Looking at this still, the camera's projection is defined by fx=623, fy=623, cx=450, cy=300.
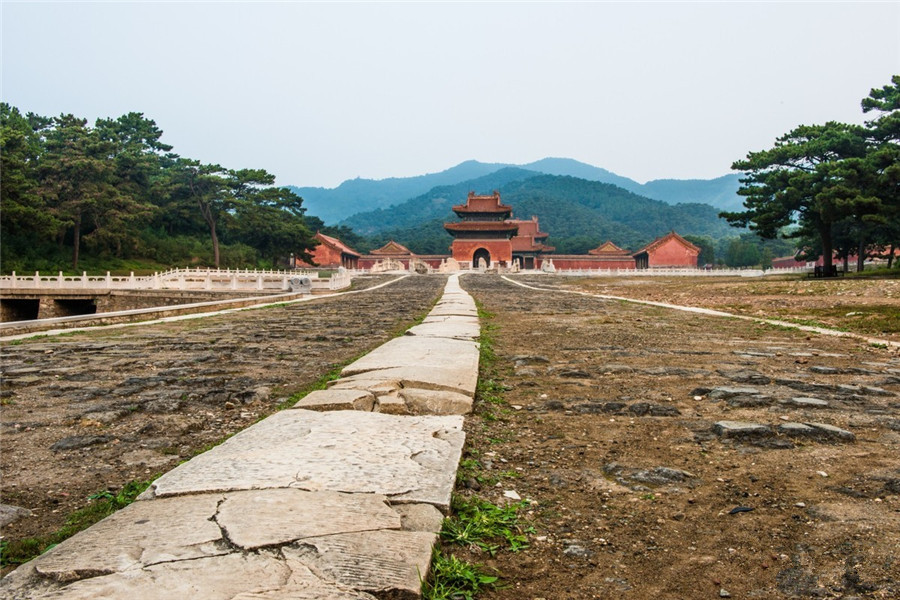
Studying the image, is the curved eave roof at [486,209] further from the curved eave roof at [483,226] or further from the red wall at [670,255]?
the red wall at [670,255]

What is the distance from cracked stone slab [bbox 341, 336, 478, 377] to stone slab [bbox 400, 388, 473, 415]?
71 centimetres

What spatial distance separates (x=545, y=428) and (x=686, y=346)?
3715 millimetres

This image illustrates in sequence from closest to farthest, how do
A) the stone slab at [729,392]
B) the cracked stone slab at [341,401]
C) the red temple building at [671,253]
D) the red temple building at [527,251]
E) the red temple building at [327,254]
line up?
the cracked stone slab at [341,401]
the stone slab at [729,392]
the red temple building at [327,254]
the red temple building at [671,253]
the red temple building at [527,251]

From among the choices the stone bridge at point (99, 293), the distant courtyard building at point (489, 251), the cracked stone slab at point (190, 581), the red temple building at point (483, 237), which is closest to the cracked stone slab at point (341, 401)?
the cracked stone slab at point (190, 581)

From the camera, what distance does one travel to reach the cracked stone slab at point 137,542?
147 centimetres

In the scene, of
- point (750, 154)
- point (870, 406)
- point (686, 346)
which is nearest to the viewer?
point (870, 406)

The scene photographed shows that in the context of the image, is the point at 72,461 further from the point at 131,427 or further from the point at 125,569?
the point at 125,569

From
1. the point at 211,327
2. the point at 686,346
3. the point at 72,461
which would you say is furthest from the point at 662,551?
the point at 211,327

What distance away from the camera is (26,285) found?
23.7m

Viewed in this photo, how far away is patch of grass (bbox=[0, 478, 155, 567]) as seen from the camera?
186 cm

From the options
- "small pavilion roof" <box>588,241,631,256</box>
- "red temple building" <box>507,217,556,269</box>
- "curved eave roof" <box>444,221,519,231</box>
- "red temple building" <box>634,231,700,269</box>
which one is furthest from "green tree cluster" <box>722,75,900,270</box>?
"red temple building" <box>507,217,556,269</box>

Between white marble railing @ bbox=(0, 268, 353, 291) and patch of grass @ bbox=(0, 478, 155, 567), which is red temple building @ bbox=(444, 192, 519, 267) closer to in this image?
white marble railing @ bbox=(0, 268, 353, 291)

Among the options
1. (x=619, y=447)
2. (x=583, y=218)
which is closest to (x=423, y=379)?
(x=619, y=447)

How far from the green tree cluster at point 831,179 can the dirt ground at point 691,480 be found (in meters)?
21.7
